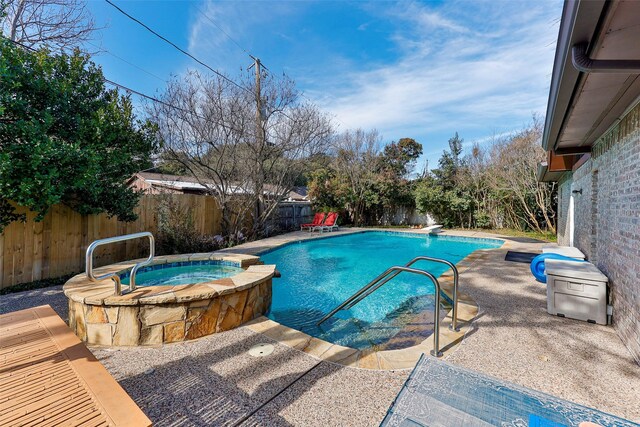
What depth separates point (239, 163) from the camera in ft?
35.4

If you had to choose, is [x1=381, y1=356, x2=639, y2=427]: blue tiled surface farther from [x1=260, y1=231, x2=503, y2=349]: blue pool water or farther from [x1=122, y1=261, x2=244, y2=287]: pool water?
[x1=122, y1=261, x2=244, y2=287]: pool water

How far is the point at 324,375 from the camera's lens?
252 centimetres

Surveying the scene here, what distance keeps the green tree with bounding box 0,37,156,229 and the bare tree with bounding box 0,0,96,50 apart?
2.57m

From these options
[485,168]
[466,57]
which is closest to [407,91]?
[466,57]

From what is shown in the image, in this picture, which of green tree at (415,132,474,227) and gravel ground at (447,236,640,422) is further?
green tree at (415,132,474,227)

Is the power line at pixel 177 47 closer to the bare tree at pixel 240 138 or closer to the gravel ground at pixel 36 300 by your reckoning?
the bare tree at pixel 240 138

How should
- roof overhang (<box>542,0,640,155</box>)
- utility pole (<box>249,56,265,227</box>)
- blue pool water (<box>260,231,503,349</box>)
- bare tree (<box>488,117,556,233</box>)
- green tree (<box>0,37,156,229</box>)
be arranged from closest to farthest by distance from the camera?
roof overhang (<box>542,0,640,155</box>)
blue pool water (<box>260,231,503,349</box>)
green tree (<box>0,37,156,229</box>)
utility pole (<box>249,56,265,227</box>)
bare tree (<box>488,117,556,233</box>)

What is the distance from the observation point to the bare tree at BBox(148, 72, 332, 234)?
30.6ft

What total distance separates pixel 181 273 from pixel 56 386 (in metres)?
3.93

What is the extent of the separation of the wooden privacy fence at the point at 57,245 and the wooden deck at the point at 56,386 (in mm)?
4263

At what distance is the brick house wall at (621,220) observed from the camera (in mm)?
2760

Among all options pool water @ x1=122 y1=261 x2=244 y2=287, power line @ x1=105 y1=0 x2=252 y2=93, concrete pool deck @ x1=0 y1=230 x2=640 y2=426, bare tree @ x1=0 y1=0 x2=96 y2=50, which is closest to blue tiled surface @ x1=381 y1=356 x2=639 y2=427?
concrete pool deck @ x1=0 y1=230 x2=640 y2=426

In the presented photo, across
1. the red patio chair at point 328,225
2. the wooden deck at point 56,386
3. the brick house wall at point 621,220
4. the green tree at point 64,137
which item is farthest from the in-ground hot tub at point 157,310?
the red patio chair at point 328,225

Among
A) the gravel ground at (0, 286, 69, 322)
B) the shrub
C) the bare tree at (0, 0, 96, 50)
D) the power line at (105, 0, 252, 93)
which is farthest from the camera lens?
the shrub
